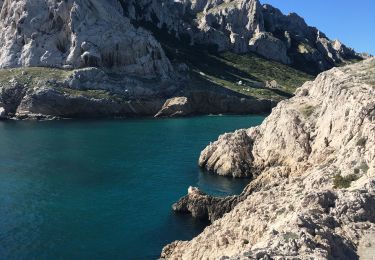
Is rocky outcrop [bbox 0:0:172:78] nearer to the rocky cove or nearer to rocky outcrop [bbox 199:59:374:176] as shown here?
the rocky cove

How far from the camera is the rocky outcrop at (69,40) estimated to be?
173 metres

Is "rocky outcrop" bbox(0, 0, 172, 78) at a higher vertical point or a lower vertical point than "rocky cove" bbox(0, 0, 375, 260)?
higher

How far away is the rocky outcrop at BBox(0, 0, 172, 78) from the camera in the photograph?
173m

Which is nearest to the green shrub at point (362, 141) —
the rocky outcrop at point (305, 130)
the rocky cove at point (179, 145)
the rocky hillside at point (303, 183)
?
the rocky hillside at point (303, 183)

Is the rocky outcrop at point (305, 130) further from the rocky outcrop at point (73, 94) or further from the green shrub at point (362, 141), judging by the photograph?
the rocky outcrop at point (73, 94)

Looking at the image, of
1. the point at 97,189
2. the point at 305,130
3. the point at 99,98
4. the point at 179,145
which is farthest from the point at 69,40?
the point at 305,130

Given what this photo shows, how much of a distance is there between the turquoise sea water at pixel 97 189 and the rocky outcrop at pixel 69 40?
48945mm

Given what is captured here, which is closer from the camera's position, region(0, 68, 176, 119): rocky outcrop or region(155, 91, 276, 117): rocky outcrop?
region(0, 68, 176, 119): rocky outcrop

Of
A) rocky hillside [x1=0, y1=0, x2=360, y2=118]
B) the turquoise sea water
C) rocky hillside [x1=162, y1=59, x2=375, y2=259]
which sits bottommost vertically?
the turquoise sea water

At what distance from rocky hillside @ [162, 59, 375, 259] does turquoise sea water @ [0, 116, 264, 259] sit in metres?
5.17

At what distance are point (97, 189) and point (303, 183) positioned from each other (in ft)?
110

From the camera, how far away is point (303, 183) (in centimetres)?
4544

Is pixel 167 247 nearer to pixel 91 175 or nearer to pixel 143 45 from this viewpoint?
pixel 91 175

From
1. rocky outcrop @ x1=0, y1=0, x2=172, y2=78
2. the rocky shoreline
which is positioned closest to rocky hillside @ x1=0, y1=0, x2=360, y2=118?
rocky outcrop @ x1=0, y1=0, x2=172, y2=78
